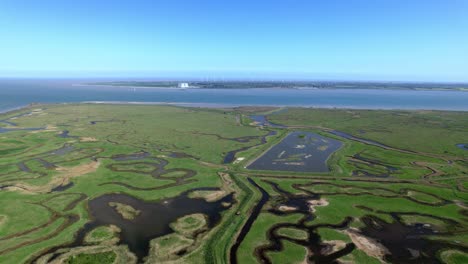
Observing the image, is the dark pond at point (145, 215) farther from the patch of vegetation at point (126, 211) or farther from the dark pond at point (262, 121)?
the dark pond at point (262, 121)

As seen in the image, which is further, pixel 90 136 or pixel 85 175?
pixel 90 136

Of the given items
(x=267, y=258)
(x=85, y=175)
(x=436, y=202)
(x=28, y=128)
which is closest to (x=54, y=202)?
(x=85, y=175)

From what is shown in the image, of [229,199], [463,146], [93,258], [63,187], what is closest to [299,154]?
[229,199]

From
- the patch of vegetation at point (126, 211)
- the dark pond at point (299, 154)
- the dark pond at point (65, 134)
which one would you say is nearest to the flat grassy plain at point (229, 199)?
the dark pond at point (65, 134)

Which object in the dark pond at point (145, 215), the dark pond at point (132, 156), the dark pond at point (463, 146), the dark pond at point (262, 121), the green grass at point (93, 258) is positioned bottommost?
the green grass at point (93, 258)

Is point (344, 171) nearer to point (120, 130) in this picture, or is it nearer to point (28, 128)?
point (120, 130)
